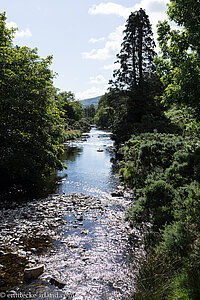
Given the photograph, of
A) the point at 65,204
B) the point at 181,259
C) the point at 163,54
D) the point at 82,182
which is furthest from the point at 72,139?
the point at 181,259

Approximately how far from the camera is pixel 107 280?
637 centimetres

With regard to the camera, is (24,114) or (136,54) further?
(136,54)

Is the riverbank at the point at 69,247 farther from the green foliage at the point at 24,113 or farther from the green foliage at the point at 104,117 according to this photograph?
the green foliage at the point at 104,117

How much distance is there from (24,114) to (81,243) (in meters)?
9.62

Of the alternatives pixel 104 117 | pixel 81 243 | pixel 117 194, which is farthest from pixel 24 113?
pixel 104 117

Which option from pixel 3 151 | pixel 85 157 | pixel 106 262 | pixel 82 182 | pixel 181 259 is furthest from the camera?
pixel 85 157

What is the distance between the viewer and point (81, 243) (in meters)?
8.39

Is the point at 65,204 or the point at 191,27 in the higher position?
the point at 191,27

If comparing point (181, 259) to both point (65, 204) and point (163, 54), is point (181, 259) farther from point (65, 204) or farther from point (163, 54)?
point (65, 204)

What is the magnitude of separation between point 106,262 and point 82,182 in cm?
1052

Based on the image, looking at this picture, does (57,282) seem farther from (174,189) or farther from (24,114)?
(24,114)

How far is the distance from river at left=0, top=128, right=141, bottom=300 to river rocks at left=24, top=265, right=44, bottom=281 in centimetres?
14

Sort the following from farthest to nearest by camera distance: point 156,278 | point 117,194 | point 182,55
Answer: point 117,194 < point 182,55 < point 156,278

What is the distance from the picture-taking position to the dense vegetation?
1364cm
